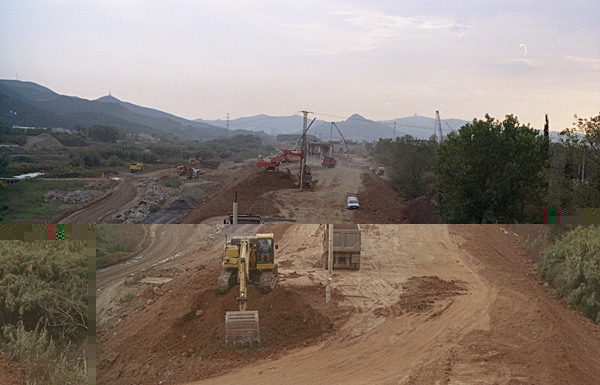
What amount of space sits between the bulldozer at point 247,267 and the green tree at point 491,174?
1.60 metres

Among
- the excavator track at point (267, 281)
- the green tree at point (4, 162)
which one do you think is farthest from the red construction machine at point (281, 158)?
the green tree at point (4, 162)

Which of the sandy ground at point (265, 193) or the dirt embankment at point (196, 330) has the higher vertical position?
the sandy ground at point (265, 193)

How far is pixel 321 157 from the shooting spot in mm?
4574

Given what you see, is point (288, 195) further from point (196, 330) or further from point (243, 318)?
point (196, 330)

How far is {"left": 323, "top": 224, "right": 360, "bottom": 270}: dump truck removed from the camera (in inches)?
187

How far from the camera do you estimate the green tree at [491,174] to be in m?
4.68

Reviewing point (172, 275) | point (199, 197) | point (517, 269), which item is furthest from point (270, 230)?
point (517, 269)

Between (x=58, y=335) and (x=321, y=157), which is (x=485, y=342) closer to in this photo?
(x=321, y=157)

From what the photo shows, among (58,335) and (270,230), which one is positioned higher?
(270,230)

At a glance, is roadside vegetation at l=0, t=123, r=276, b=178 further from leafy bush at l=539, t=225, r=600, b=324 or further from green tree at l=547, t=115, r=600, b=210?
leafy bush at l=539, t=225, r=600, b=324

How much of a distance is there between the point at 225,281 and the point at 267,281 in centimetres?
38

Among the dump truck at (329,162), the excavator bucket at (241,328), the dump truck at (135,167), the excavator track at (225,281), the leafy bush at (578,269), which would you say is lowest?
the excavator bucket at (241,328)

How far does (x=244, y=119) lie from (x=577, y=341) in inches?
137

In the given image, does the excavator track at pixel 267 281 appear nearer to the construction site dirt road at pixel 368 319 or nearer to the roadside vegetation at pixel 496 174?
the construction site dirt road at pixel 368 319
